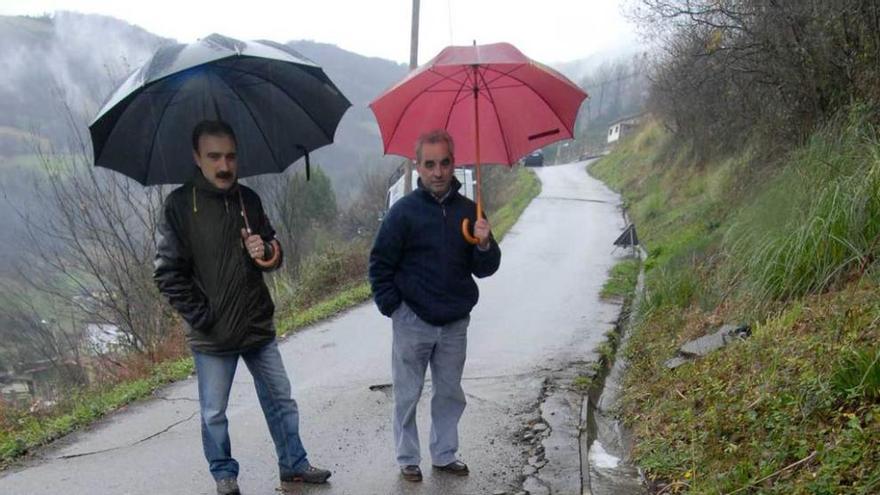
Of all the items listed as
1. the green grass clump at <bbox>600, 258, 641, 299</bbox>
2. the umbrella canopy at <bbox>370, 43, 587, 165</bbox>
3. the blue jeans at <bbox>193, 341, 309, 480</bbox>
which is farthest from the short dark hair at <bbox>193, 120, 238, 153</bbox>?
the green grass clump at <bbox>600, 258, 641, 299</bbox>

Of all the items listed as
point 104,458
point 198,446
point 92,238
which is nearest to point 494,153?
point 198,446

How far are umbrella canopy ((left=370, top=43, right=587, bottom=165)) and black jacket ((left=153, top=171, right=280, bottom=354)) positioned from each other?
105 cm

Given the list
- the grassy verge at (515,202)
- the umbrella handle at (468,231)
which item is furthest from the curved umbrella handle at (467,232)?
the grassy verge at (515,202)

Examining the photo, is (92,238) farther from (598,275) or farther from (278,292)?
(598,275)

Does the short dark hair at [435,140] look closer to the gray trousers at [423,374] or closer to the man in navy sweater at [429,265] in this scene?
the man in navy sweater at [429,265]

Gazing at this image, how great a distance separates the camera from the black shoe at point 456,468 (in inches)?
174

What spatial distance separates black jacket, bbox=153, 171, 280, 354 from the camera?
3.75 m

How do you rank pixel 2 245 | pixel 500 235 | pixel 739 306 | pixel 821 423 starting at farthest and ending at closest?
1. pixel 2 245
2. pixel 500 235
3. pixel 739 306
4. pixel 821 423

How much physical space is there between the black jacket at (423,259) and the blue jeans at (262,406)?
718mm

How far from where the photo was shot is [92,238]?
14.8 metres

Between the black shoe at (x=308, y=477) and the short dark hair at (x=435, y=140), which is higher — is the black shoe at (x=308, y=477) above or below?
below

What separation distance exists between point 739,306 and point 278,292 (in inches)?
475

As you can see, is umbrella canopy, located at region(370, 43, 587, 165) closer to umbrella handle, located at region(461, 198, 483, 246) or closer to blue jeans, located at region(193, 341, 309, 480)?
umbrella handle, located at region(461, 198, 483, 246)

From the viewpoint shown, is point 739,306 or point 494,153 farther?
point 739,306
